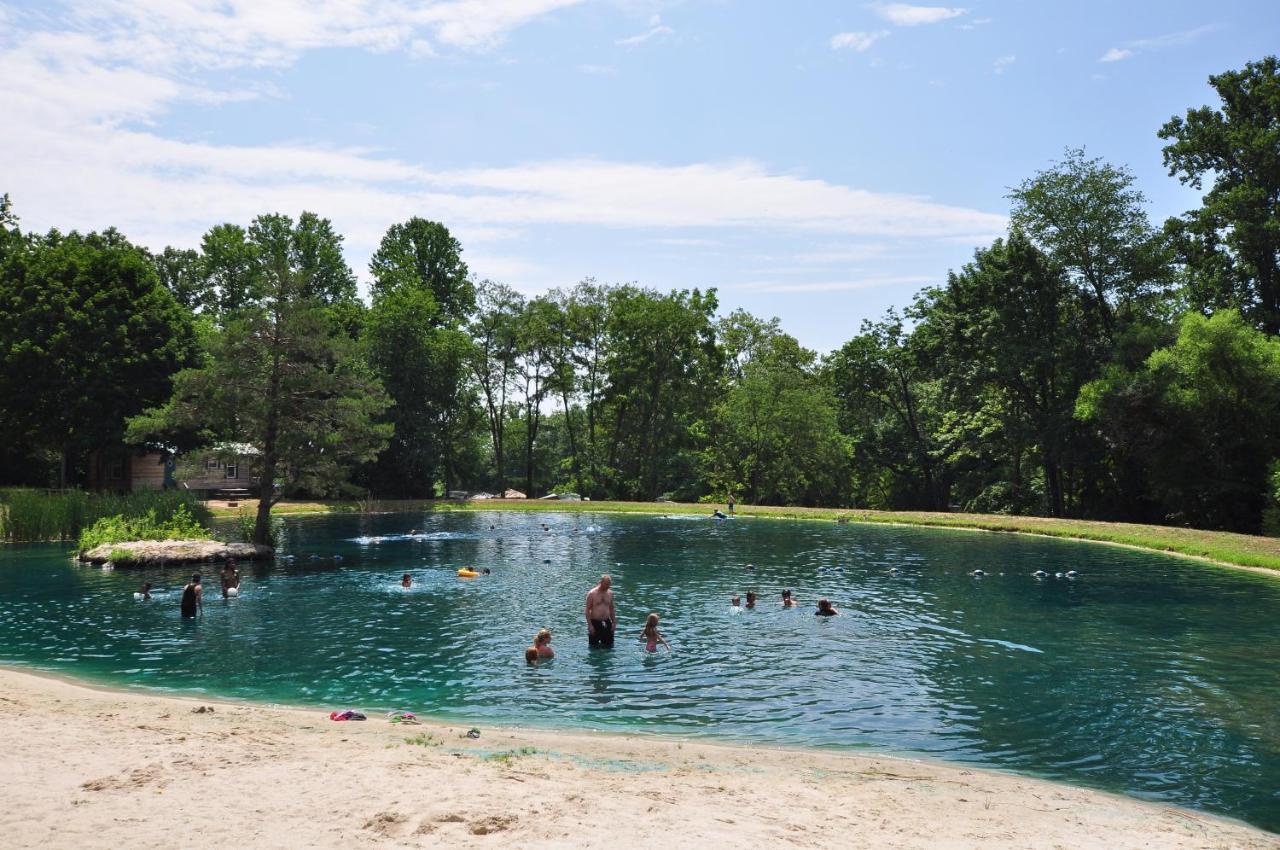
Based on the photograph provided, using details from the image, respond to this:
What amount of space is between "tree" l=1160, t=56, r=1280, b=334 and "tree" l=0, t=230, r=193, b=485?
75.2 metres

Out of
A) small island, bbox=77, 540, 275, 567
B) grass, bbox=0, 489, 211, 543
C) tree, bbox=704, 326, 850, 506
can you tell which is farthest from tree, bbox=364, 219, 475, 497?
small island, bbox=77, 540, 275, 567

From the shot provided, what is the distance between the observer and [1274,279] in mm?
58031

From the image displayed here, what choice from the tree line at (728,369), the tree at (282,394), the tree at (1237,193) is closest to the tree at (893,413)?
the tree line at (728,369)

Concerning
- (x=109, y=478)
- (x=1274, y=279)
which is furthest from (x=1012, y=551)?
(x=109, y=478)

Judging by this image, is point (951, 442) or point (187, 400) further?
point (951, 442)

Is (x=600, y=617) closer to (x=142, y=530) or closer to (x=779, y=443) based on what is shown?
(x=142, y=530)

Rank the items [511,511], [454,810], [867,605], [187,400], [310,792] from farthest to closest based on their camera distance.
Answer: [511,511], [187,400], [867,605], [310,792], [454,810]

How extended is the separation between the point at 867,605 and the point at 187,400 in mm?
37672

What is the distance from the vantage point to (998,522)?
210 ft

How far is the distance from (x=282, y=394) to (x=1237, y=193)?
61.5 meters

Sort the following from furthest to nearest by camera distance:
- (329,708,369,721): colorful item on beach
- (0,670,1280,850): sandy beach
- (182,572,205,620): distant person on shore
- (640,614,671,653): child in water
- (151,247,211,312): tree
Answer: (151,247,211,312): tree
(182,572,205,620): distant person on shore
(640,614,671,653): child in water
(329,708,369,721): colorful item on beach
(0,670,1280,850): sandy beach

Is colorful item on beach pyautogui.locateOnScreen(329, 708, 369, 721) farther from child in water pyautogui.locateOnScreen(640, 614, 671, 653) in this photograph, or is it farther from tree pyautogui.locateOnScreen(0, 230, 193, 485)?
tree pyautogui.locateOnScreen(0, 230, 193, 485)

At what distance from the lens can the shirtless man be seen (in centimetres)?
2603

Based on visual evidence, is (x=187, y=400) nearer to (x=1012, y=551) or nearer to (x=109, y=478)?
(x=109, y=478)
